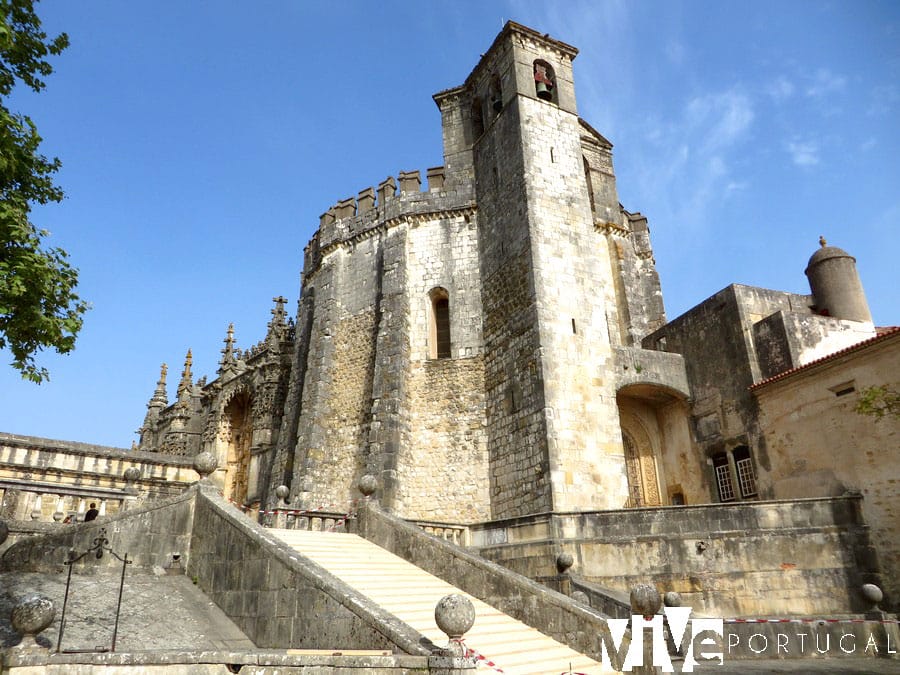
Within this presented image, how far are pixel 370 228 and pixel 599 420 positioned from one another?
11.0m

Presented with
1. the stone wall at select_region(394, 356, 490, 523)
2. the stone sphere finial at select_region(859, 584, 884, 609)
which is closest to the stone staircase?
the stone wall at select_region(394, 356, 490, 523)

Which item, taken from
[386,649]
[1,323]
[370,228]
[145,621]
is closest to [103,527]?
[145,621]

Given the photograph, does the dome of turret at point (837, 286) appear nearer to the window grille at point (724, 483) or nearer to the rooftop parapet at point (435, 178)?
the window grille at point (724, 483)

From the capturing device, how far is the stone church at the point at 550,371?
12578 mm

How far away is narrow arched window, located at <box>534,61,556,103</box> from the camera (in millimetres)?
19016

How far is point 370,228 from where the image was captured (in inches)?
847

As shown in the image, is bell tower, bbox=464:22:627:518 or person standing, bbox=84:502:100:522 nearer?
person standing, bbox=84:502:100:522

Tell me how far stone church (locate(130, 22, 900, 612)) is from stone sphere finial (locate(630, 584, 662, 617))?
4279mm

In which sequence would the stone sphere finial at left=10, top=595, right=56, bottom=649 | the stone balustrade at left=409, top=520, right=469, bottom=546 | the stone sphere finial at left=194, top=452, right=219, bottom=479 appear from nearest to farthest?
the stone sphere finial at left=10, top=595, right=56, bottom=649, the stone sphere finial at left=194, top=452, right=219, bottom=479, the stone balustrade at left=409, top=520, right=469, bottom=546

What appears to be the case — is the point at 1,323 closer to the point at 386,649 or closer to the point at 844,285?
the point at 386,649

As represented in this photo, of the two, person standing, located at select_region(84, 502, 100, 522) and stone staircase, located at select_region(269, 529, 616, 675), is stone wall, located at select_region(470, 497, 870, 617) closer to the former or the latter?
stone staircase, located at select_region(269, 529, 616, 675)

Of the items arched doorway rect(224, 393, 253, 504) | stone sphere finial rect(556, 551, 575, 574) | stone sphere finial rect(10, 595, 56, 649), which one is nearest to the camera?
stone sphere finial rect(10, 595, 56, 649)

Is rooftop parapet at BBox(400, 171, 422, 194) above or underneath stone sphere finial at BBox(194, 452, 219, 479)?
above

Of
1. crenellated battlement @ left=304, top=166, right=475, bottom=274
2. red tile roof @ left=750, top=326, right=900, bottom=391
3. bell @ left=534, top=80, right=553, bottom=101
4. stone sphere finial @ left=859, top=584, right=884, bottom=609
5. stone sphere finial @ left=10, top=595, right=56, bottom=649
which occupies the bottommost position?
stone sphere finial @ left=859, top=584, right=884, bottom=609
